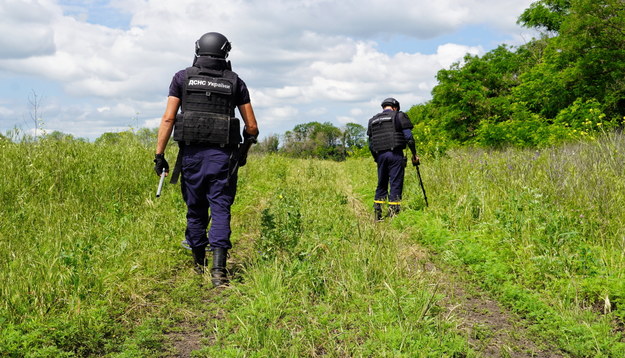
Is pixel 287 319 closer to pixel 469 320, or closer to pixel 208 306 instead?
pixel 208 306

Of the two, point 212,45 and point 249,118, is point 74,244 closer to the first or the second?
point 249,118

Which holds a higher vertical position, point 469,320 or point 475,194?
point 475,194

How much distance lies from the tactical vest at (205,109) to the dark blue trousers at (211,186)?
132mm

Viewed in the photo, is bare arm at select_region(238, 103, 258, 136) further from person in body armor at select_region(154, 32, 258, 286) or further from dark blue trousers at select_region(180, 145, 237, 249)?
dark blue trousers at select_region(180, 145, 237, 249)

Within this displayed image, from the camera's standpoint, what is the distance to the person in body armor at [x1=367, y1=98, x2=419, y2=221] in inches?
313

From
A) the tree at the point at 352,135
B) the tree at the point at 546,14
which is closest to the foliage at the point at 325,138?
the tree at the point at 352,135

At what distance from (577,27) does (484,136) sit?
6.38 metres

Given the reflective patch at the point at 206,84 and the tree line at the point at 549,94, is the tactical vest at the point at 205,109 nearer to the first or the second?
the reflective patch at the point at 206,84

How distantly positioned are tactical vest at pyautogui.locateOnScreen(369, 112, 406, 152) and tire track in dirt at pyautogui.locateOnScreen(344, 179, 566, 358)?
11.1 feet

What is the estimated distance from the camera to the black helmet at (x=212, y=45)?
460 centimetres

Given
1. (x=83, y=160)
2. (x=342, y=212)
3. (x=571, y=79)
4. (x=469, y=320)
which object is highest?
(x=571, y=79)

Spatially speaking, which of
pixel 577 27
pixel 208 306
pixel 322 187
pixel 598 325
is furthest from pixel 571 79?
pixel 208 306

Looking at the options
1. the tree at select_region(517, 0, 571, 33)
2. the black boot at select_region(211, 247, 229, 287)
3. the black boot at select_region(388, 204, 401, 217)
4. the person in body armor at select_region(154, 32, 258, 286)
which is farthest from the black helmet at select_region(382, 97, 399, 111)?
the tree at select_region(517, 0, 571, 33)

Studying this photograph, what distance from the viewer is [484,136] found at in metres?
16.6
